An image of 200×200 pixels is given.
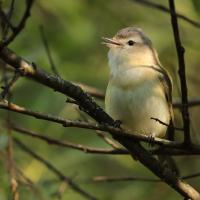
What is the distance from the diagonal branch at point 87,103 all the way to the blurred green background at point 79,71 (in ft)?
3.00

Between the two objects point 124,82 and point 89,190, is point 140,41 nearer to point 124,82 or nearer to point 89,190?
point 124,82

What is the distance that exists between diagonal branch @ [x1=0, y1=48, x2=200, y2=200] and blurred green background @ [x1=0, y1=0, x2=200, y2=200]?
91 cm

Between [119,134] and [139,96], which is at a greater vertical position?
[139,96]

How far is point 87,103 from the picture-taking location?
8.81 ft

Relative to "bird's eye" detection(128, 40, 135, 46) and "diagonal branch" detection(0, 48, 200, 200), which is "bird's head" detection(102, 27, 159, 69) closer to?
"bird's eye" detection(128, 40, 135, 46)

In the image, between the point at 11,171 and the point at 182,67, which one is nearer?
the point at 182,67

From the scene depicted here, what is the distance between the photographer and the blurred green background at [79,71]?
14.0 feet

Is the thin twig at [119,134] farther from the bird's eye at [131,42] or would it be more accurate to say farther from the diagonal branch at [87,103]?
the bird's eye at [131,42]

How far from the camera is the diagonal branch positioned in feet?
→ 7.68

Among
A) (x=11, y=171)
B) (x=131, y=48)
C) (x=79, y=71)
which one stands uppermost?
(x=131, y=48)

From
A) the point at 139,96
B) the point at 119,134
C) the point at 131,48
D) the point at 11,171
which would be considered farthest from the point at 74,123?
the point at 131,48

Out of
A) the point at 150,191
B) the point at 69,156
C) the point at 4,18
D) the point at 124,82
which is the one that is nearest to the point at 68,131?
the point at 69,156

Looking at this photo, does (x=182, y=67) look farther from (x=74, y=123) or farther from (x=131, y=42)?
(x=131, y=42)

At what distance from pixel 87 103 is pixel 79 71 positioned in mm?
1922
